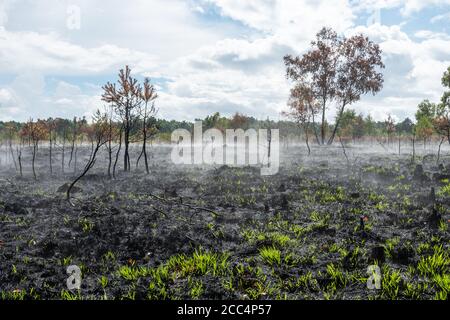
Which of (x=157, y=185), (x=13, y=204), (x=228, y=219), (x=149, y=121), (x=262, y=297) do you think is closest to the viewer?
(x=262, y=297)

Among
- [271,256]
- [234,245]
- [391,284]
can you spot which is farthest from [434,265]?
[234,245]

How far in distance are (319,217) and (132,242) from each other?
5.40 metres

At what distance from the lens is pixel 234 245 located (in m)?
7.96

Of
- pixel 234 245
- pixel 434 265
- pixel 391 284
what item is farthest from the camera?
pixel 234 245

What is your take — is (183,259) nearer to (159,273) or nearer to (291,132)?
(159,273)

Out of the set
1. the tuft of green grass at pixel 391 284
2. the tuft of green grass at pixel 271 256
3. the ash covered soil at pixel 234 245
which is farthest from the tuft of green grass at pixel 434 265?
the tuft of green grass at pixel 271 256

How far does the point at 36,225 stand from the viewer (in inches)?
→ 367

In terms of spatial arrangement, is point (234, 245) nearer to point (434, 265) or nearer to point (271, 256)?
point (271, 256)

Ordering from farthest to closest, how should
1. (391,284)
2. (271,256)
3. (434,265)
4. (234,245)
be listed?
(234,245) → (271,256) → (434,265) → (391,284)

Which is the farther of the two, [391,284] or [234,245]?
[234,245]

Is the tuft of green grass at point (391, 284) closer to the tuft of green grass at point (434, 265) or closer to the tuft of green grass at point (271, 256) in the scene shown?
the tuft of green grass at point (434, 265)

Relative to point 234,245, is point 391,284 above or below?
above

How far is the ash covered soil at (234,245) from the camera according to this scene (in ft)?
18.8

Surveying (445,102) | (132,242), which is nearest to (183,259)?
(132,242)
